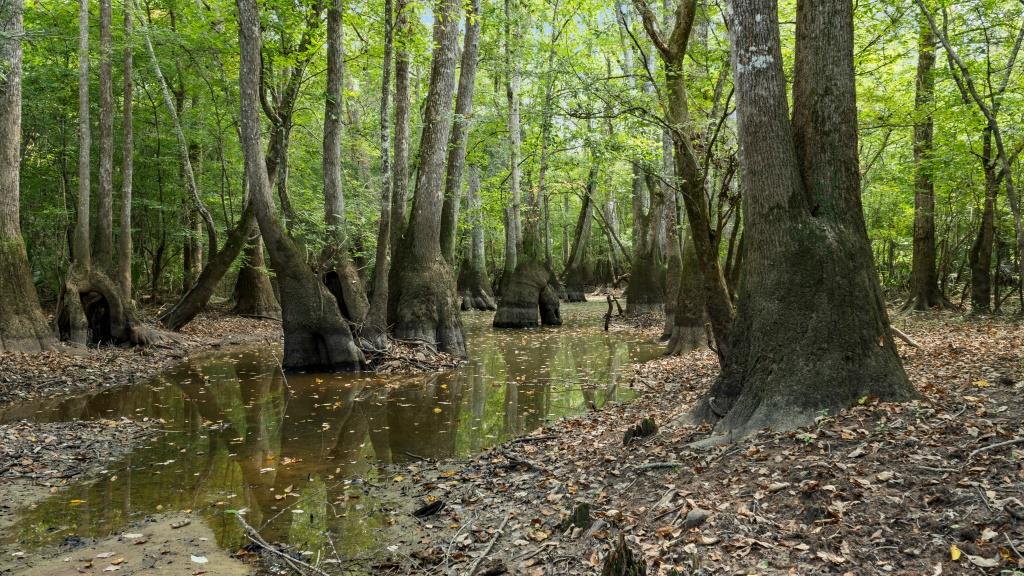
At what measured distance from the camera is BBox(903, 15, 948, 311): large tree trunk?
1331 centimetres

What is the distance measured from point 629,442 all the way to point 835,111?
353cm

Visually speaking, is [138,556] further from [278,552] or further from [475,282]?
[475,282]

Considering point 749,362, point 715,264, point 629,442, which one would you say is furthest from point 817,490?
point 715,264

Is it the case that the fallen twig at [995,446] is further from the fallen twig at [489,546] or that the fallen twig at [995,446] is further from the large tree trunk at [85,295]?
the large tree trunk at [85,295]

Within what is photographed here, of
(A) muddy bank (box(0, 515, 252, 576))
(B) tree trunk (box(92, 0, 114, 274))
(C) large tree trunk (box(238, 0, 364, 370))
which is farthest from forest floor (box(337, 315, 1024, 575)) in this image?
(B) tree trunk (box(92, 0, 114, 274))

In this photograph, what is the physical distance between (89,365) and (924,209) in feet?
58.2

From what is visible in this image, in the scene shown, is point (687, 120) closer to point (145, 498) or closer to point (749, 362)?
point (749, 362)

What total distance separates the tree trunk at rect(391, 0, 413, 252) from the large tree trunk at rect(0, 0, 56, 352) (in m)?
6.92

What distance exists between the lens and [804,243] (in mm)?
5363

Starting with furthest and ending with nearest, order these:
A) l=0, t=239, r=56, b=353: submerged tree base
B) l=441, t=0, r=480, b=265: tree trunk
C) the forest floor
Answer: l=441, t=0, r=480, b=265: tree trunk < l=0, t=239, r=56, b=353: submerged tree base < the forest floor

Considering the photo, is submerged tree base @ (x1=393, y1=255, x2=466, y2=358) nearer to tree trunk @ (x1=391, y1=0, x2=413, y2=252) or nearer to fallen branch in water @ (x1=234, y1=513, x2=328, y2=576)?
tree trunk @ (x1=391, y1=0, x2=413, y2=252)

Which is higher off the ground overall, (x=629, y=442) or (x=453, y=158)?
(x=453, y=158)

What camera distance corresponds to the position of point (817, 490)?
403 cm

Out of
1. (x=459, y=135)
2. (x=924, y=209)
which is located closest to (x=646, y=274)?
(x=924, y=209)
